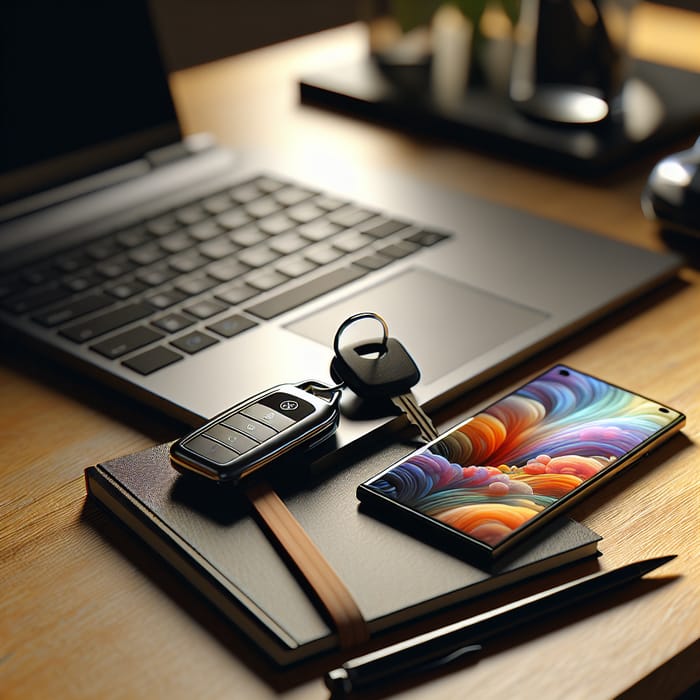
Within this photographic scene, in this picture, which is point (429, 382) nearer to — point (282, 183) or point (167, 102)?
point (282, 183)

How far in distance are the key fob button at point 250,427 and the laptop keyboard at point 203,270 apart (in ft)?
0.42

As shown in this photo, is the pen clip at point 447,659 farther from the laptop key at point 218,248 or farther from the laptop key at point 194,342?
the laptop key at point 218,248

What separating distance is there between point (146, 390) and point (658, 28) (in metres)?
1.14

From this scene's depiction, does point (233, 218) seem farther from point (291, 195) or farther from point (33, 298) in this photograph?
point (33, 298)

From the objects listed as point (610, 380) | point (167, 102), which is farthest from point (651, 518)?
point (167, 102)

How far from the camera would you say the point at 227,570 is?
1.60ft

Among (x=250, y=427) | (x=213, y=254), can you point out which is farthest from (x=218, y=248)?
(x=250, y=427)

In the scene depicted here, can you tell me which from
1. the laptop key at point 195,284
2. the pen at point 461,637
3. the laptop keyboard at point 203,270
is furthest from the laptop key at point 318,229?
the pen at point 461,637

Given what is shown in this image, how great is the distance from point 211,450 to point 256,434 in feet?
0.09

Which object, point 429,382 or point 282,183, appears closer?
point 429,382

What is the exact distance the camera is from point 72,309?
748 millimetres

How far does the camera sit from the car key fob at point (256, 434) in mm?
526

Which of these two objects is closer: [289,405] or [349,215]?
[289,405]

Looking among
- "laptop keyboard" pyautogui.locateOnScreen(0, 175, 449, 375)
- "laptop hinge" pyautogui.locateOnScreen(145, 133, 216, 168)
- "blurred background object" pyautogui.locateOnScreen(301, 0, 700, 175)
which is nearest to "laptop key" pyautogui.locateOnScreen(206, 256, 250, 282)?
"laptop keyboard" pyautogui.locateOnScreen(0, 175, 449, 375)
